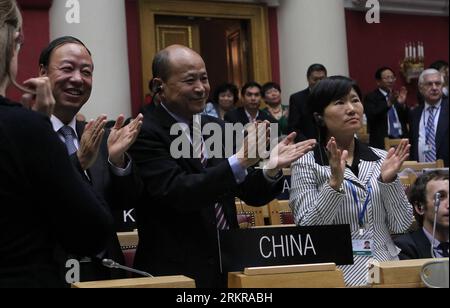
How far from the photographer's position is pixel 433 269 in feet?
3.37

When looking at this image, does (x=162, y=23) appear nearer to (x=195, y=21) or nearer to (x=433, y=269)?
(x=195, y=21)

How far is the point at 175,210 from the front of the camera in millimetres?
1451

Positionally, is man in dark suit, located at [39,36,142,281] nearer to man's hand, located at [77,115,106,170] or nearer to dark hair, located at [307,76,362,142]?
man's hand, located at [77,115,106,170]

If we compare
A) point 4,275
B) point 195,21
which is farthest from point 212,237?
point 195,21

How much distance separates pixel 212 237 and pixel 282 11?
2.15 feet

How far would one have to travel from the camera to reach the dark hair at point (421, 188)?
1.19m

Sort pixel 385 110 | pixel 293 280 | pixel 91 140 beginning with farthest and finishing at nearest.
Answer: pixel 385 110 → pixel 91 140 → pixel 293 280

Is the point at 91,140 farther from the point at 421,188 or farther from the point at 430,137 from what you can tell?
the point at 430,137

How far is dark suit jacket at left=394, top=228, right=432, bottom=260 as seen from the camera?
1.42 meters

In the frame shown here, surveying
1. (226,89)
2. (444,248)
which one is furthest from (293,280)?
(226,89)

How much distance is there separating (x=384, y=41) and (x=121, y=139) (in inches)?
30.0

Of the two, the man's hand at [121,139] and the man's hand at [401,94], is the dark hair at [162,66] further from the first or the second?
the man's hand at [401,94]

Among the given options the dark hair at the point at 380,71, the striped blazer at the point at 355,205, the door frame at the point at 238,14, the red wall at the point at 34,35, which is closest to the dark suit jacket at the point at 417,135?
the dark hair at the point at 380,71

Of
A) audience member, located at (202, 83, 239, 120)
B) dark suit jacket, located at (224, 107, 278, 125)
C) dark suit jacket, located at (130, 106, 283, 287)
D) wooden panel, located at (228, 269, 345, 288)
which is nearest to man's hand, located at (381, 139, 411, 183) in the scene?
dark suit jacket, located at (130, 106, 283, 287)
